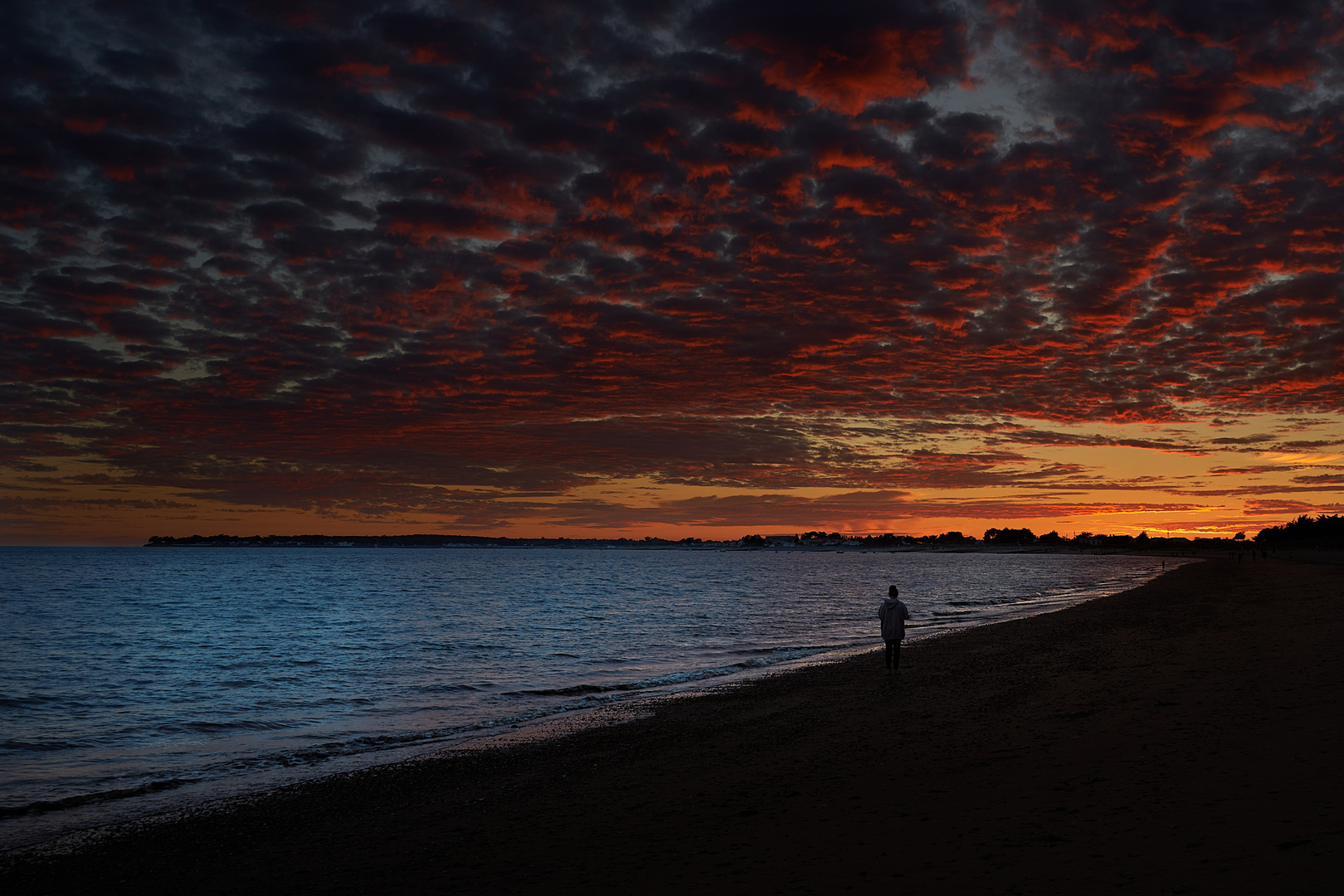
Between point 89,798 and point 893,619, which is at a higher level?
point 893,619

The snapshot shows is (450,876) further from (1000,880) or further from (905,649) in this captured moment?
(905,649)

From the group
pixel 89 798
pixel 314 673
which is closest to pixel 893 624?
pixel 89 798

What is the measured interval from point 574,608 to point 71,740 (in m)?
42.9

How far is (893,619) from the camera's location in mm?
22672

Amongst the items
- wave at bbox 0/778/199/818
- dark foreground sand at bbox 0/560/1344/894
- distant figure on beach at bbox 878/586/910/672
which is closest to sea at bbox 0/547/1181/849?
wave at bbox 0/778/199/818

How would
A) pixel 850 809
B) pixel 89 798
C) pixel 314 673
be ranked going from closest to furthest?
pixel 850 809, pixel 89 798, pixel 314 673

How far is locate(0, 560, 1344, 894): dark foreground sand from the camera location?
7.41 metres

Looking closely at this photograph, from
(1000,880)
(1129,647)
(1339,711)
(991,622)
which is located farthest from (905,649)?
(1000,880)

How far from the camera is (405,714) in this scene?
2061 centimetres

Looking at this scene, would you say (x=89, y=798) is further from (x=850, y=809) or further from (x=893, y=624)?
(x=893, y=624)

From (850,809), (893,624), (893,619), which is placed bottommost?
(850,809)

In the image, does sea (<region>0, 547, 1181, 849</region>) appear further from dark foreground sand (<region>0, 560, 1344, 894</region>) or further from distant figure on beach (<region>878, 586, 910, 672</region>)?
distant figure on beach (<region>878, 586, 910, 672</region>)

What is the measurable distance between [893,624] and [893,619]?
204 mm

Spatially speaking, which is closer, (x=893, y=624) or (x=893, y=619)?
(x=893, y=619)
